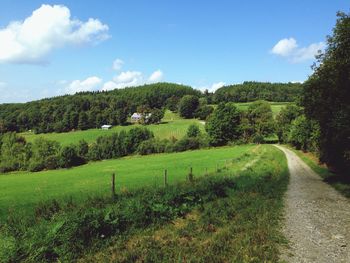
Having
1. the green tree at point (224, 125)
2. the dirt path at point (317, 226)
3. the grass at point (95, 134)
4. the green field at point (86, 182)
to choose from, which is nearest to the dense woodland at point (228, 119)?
the green tree at point (224, 125)

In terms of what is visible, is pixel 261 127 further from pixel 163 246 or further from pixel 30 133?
pixel 30 133

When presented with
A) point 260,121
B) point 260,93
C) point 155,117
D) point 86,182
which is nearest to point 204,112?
point 155,117

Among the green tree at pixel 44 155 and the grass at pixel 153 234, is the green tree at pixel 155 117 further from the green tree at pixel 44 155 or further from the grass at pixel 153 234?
the grass at pixel 153 234

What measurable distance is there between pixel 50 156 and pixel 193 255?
9969 centimetres

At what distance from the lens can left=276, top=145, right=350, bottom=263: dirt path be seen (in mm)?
9672

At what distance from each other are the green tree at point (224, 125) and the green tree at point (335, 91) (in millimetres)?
71341

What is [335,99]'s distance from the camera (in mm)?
22688

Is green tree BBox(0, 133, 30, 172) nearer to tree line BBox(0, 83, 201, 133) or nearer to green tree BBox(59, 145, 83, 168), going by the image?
green tree BBox(59, 145, 83, 168)

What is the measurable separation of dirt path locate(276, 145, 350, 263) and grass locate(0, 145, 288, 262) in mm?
611

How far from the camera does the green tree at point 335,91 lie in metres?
21.1

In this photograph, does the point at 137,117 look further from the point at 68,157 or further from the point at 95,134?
the point at 68,157

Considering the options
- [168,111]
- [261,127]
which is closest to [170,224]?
[261,127]

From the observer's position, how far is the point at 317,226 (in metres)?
12.8

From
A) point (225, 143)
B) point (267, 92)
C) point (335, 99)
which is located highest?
point (267, 92)
